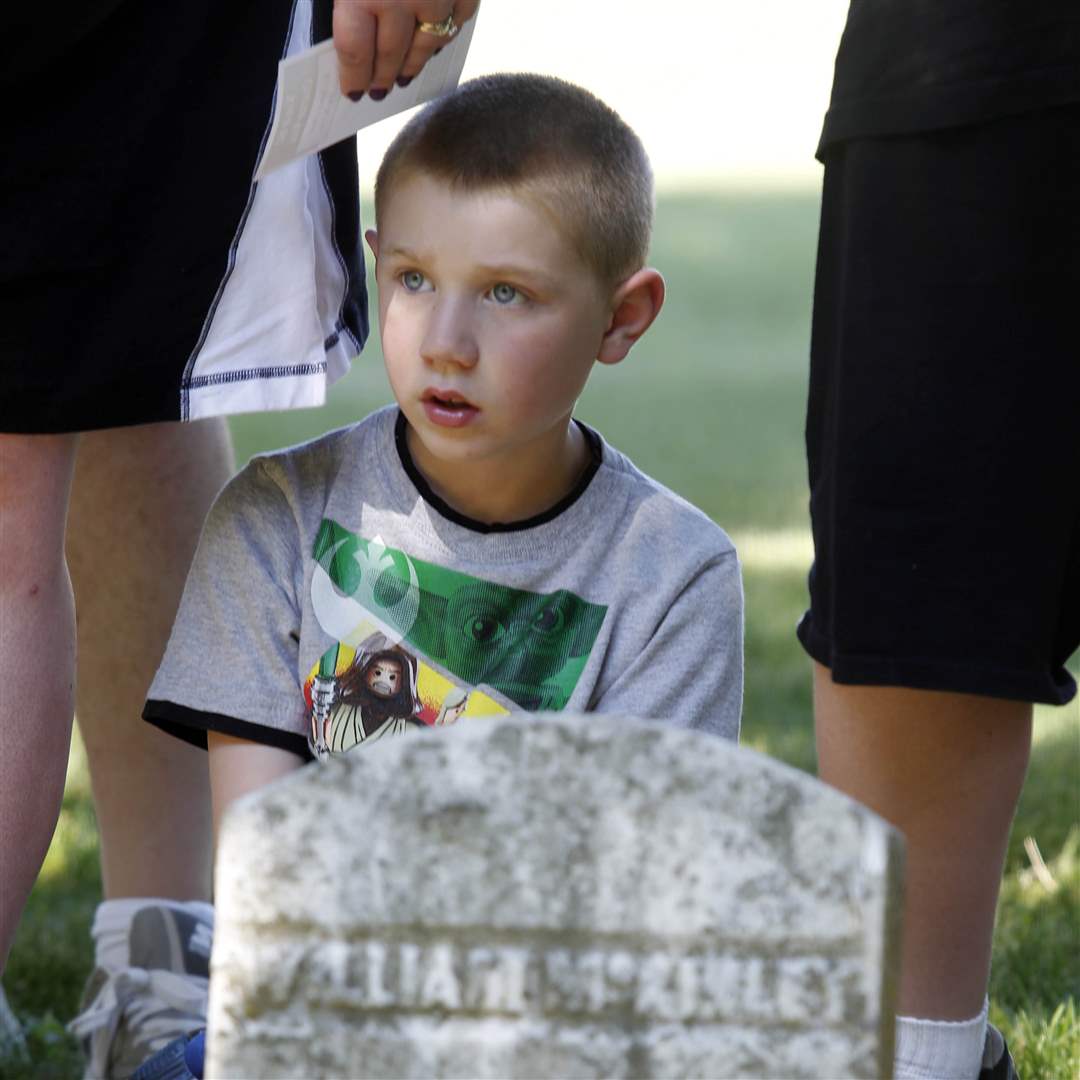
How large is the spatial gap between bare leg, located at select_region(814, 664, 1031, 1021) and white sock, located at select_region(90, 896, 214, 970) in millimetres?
1007

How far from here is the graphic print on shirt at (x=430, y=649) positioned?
225 cm

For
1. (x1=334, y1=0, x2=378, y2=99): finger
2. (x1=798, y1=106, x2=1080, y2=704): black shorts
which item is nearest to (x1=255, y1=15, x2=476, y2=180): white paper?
(x1=334, y1=0, x2=378, y2=99): finger

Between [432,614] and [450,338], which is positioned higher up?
[450,338]

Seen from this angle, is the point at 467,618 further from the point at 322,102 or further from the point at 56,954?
the point at 56,954

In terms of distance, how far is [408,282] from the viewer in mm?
2254

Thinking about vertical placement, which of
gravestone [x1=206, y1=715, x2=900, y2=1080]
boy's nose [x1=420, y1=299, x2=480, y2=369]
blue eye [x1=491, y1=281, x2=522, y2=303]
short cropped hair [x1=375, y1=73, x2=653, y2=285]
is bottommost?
gravestone [x1=206, y1=715, x2=900, y2=1080]

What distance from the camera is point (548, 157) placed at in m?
2.22

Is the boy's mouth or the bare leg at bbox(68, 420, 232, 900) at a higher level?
the boy's mouth

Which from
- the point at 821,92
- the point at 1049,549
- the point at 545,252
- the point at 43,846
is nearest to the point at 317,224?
the point at 545,252

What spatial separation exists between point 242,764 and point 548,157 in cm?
83

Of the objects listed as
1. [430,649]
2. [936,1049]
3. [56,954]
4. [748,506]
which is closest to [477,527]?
[430,649]

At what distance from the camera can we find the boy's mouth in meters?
2.18

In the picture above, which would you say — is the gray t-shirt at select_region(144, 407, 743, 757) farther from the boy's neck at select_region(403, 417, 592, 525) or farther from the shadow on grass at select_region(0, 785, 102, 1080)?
the shadow on grass at select_region(0, 785, 102, 1080)

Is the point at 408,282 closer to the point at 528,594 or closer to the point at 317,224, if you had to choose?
the point at 317,224
